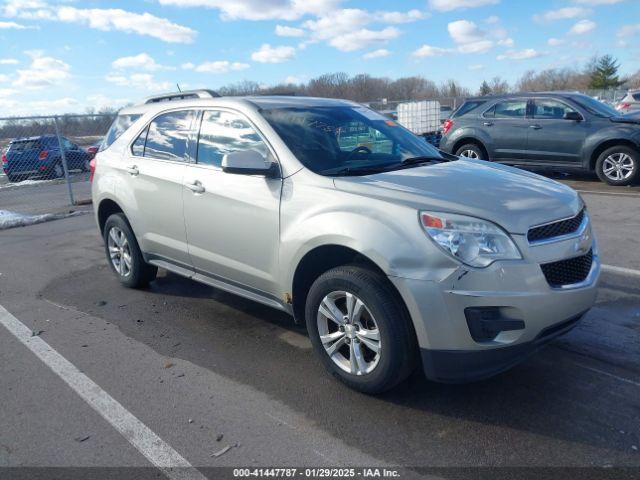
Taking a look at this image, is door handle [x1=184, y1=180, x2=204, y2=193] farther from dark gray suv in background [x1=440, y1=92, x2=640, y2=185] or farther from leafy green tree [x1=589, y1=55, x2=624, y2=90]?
leafy green tree [x1=589, y1=55, x2=624, y2=90]

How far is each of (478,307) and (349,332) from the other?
863mm

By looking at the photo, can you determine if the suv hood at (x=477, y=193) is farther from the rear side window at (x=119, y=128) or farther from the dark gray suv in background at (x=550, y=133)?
the dark gray suv in background at (x=550, y=133)

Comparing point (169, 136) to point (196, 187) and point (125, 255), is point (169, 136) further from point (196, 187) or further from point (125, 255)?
point (125, 255)

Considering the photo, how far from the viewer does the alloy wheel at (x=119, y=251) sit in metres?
5.65

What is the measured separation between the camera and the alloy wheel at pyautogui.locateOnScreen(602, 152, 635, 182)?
10.1 meters

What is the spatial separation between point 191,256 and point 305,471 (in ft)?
7.82

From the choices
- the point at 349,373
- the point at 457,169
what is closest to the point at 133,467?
the point at 349,373

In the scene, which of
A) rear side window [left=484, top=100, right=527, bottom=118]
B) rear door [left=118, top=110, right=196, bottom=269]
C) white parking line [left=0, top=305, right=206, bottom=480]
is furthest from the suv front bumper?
rear side window [left=484, top=100, right=527, bottom=118]

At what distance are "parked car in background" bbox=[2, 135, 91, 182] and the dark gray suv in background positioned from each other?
11.6 m

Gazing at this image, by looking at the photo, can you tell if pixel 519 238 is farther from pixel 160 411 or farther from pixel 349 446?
pixel 160 411

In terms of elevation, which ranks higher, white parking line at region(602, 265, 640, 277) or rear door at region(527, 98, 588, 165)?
rear door at region(527, 98, 588, 165)

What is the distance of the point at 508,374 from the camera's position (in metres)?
3.63

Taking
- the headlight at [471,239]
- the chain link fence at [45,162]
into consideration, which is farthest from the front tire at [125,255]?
the chain link fence at [45,162]

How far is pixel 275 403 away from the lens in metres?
3.42
